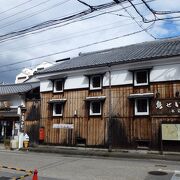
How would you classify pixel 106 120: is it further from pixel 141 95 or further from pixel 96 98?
pixel 141 95

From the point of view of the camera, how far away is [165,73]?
2120cm

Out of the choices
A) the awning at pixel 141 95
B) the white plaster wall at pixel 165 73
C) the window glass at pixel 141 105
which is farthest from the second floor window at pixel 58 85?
the white plaster wall at pixel 165 73

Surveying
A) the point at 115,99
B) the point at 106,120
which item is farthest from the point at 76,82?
the point at 106,120

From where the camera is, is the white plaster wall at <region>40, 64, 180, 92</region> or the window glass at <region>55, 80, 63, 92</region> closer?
the white plaster wall at <region>40, 64, 180, 92</region>

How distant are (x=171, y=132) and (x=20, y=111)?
50.4ft

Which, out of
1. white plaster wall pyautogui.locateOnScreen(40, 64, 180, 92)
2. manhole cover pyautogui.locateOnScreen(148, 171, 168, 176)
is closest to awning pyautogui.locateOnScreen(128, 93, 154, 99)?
white plaster wall pyautogui.locateOnScreen(40, 64, 180, 92)

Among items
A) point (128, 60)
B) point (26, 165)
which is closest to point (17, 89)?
point (128, 60)

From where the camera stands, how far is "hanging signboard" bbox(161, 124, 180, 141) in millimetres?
19859

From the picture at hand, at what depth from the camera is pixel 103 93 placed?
24.1 m

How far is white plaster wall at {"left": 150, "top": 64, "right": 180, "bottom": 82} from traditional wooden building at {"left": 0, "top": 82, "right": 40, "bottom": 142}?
11.6 metres

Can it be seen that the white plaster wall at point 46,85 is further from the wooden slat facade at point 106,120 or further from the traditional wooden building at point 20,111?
the traditional wooden building at point 20,111

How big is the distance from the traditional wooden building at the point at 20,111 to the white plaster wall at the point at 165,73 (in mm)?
11575

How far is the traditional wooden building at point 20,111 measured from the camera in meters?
28.5

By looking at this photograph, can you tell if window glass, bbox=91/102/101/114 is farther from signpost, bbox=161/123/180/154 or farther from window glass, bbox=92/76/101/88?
signpost, bbox=161/123/180/154
